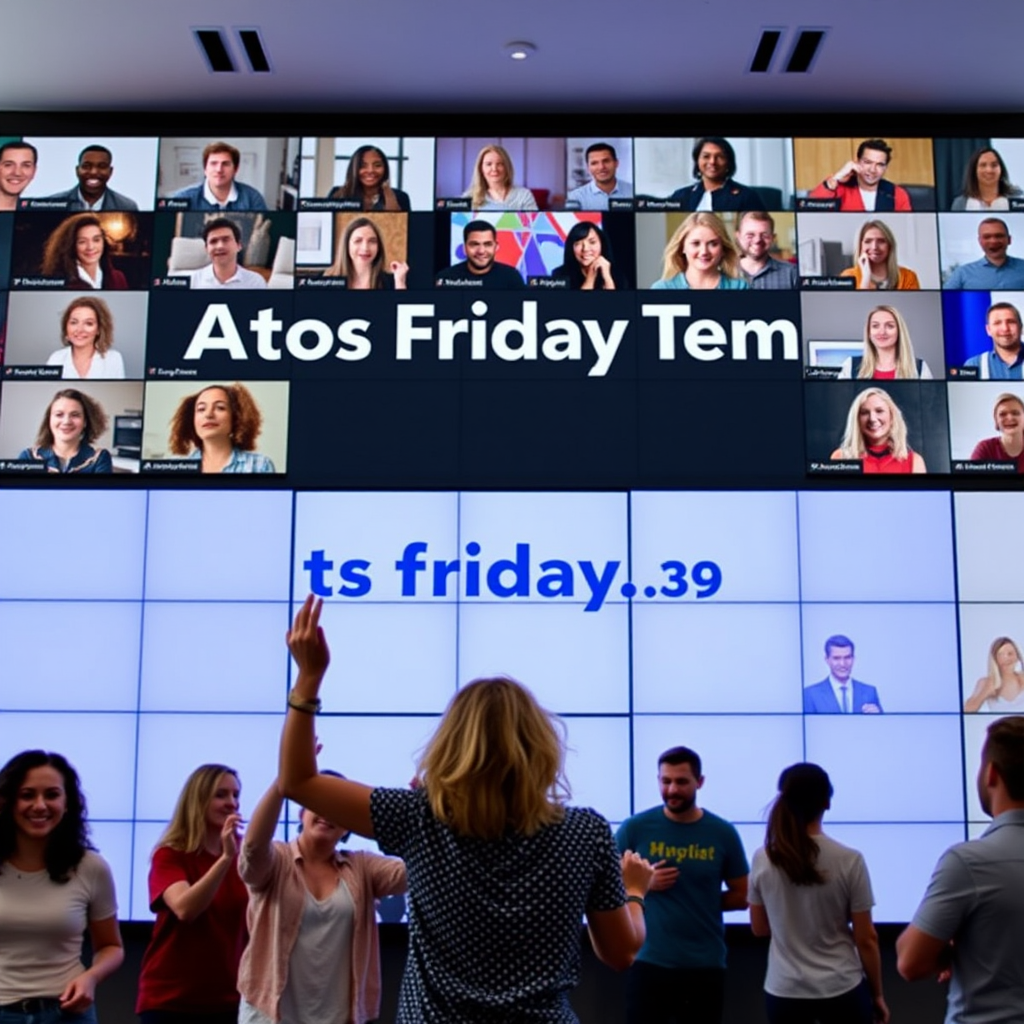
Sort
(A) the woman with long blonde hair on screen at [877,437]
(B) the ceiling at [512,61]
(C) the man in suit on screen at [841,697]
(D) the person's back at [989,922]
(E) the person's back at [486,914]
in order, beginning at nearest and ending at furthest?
1. (E) the person's back at [486,914]
2. (D) the person's back at [989,922]
3. (B) the ceiling at [512,61]
4. (C) the man in suit on screen at [841,697]
5. (A) the woman with long blonde hair on screen at [877,437]

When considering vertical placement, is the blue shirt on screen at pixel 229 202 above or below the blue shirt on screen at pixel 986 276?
above

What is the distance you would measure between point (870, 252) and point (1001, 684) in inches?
98.3

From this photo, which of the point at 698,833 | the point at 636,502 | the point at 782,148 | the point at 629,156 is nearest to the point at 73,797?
the point at 698,833

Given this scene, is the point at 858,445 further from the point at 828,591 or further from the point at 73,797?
the point at 73,797

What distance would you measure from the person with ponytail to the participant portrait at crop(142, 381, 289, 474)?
3545mm

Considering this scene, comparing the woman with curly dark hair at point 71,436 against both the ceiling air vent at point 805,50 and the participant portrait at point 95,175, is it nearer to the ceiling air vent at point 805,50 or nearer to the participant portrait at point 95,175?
the participant portrait at point 95,175

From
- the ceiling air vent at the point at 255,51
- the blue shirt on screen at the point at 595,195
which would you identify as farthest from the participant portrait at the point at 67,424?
the blue shirt on screen at the point at 595,195

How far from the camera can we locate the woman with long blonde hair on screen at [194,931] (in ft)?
12.8

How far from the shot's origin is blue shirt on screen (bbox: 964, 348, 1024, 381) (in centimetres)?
702

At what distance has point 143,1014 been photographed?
12.9 feet

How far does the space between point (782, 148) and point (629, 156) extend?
89 cm

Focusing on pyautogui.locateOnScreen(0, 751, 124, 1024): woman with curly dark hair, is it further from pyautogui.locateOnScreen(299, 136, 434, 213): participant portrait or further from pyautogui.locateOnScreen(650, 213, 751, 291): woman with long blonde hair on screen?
pyautogui.locateOnScreen(650, 213, 751, 291): woman with long blonde hair on screen

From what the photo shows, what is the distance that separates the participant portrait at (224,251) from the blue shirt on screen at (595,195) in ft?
5.36

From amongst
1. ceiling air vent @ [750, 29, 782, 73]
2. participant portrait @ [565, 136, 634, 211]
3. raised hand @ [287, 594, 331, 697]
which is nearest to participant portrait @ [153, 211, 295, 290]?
participant portrait @ [565, 136, 634, 211]
